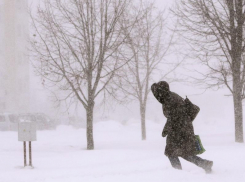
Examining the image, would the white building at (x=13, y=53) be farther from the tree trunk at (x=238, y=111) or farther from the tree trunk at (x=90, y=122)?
the tree trunk at (x=238, y=111)

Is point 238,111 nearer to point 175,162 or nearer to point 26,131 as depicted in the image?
point 175,162

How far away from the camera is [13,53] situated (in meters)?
51.7

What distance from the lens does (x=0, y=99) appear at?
153 feet

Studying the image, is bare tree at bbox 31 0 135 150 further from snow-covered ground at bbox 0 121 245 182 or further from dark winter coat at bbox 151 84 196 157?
dark winter coat at bbox 151 84 196 157

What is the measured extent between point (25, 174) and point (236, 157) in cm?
477

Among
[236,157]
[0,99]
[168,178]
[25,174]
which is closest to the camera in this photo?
[168,178]

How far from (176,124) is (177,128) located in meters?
0.07

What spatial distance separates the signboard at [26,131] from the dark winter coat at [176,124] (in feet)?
12.4

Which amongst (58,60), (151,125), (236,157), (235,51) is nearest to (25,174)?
(236,157)

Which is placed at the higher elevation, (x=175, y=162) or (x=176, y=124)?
(x=176, y=124)

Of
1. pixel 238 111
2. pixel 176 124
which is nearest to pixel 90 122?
pixel 238 111

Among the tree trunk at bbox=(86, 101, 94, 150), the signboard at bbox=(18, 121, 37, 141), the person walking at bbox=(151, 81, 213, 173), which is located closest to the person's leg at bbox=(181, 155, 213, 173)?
the person walking at bbox=(151, 81, 213, 173)

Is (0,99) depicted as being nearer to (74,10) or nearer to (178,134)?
(74,10)

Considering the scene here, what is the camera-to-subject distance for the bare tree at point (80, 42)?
11.5 metres
